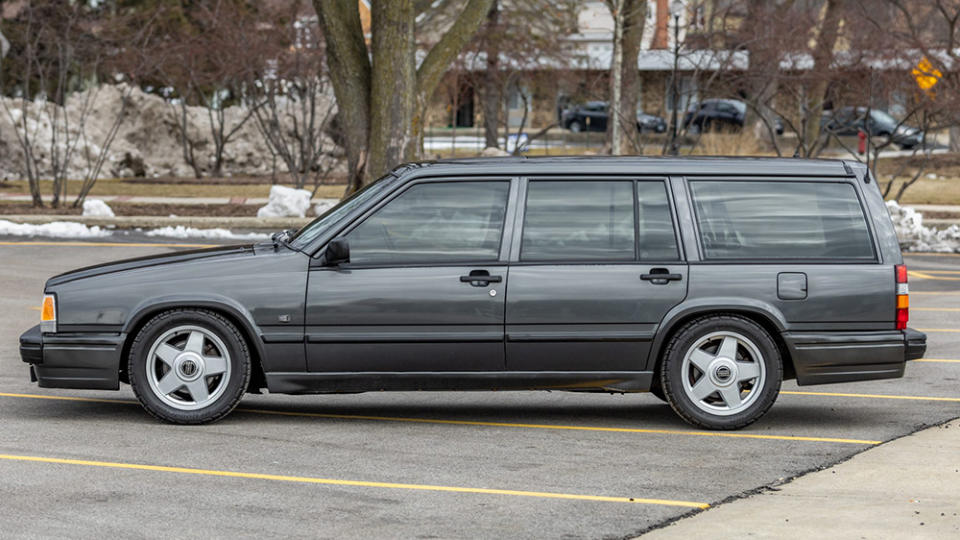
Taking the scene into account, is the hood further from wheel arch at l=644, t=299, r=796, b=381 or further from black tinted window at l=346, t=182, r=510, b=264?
wheel arch at l=644, t=299, r=796, b=381

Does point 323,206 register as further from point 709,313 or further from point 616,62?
point 709,313

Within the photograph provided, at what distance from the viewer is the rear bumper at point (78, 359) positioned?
7645mm

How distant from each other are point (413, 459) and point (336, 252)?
49.9 inches

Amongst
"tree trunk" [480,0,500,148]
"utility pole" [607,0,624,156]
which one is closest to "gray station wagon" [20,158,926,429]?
"utility pole" [607,0,624,156]

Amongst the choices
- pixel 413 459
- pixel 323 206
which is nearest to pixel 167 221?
pixel 323 206

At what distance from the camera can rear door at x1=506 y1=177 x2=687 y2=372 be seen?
7.63m

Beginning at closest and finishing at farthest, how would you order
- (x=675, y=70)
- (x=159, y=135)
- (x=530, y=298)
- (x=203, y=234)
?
(x=530, y=298) < (x=203, y=234) < (x=675, y=70) < (x=159, y=135)

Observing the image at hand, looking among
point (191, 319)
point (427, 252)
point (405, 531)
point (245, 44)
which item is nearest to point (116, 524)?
point (405, 531)

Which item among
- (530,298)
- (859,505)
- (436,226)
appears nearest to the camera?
(859,505)

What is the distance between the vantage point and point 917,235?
19.1 m

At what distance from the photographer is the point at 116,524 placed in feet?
18.8

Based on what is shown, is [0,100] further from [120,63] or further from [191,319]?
[191,319]

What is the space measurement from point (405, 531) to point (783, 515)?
1663mm

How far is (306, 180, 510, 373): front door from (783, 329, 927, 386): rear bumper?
1.73 m
